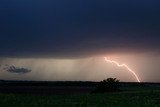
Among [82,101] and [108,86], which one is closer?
[82,101]

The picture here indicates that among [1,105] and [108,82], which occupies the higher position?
[108,82]

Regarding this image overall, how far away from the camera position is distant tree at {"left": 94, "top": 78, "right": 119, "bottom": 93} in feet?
314

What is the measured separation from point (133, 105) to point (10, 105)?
12985mm

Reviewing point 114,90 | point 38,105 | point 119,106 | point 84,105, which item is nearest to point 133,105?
point 119,106

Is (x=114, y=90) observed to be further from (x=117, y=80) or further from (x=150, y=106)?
(x=150, y=106)

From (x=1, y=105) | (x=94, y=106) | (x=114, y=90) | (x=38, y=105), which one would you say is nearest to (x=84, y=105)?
(x=94, y=106)

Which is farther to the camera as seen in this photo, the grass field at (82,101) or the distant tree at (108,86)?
the distant tree at (108,86)

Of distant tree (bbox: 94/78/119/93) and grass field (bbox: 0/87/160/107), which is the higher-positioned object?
→ distant tree (bbox: 94/78/119/93)

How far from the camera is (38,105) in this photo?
45500mm

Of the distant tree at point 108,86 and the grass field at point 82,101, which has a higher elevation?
the distant tree at point 108,86

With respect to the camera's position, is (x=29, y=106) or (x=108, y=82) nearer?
(x=29, y=106)

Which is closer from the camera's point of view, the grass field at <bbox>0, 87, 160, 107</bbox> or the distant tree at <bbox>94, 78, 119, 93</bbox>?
the grass field at <bbox>0, 87, 160, 107</bbox>

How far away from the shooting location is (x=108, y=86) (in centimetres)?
9638

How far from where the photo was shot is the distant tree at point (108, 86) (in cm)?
9575
